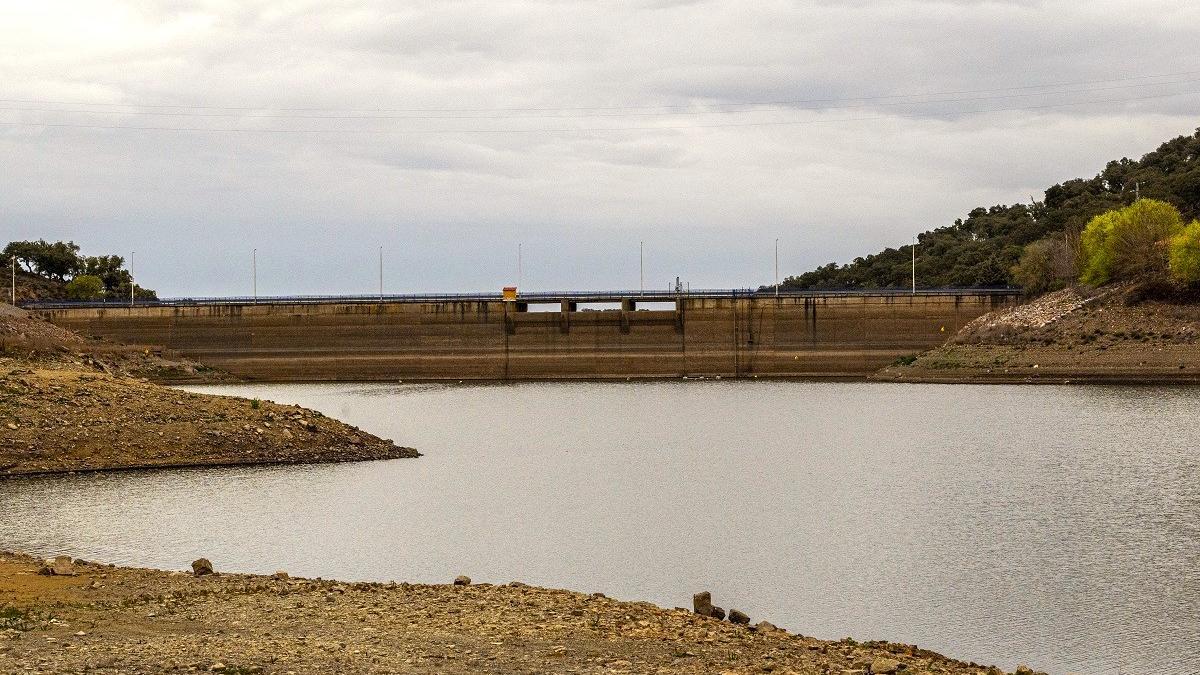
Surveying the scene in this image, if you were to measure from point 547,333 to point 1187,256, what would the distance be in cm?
4825

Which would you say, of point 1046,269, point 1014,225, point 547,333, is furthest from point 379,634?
point 1014,225

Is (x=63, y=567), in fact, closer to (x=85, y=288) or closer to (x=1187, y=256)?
(x=1187, y=256)

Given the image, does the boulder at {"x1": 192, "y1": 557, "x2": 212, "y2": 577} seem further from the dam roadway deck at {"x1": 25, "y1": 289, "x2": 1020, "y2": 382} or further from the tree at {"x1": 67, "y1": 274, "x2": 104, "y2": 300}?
the tree at {"x1": 67, "y1": 274, "x2": 104, "y2": 300}

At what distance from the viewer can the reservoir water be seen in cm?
2462

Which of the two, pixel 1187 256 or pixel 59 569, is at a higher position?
pixel 1187 256

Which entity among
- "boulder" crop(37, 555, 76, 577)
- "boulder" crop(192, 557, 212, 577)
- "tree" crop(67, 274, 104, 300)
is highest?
"tree" crop(67, 274, 104, 300)

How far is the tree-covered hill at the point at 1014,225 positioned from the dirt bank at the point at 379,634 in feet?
392

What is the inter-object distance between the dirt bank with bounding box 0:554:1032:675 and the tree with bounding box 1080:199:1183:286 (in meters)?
92.5

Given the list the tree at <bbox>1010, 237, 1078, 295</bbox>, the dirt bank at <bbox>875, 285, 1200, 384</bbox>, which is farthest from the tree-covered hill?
the dirt bank at <bbox>875, 285, 1200, 384</bbox>

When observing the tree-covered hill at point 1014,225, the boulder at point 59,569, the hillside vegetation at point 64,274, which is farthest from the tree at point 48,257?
the boulder at point 59,569

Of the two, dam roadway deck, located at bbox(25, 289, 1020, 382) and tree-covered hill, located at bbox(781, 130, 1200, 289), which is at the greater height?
tree-covered hill, located at bbox(781, 130, 1200, 289)

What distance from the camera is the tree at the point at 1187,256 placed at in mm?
100250

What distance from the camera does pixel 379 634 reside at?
1989 cm

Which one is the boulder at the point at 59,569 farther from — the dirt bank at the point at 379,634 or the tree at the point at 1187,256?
the tree at the point at 1187,256
